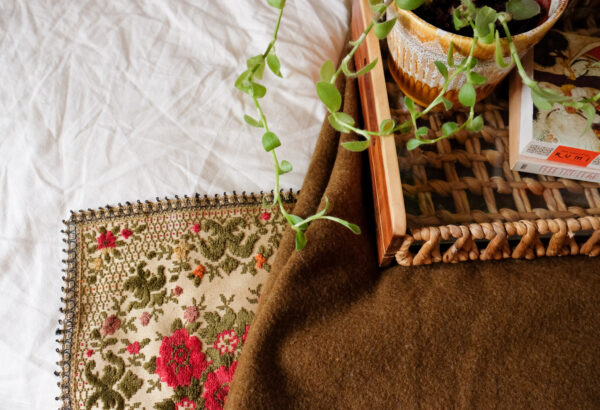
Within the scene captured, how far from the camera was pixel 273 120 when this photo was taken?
26.4 inches

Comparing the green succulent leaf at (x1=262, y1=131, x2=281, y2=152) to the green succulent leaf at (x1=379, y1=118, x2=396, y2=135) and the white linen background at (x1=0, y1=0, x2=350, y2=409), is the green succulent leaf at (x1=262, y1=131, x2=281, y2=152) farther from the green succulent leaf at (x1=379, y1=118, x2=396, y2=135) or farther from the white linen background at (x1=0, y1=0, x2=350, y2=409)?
the white linen background at (x1=0, y1=0, x2=350, y2=409)

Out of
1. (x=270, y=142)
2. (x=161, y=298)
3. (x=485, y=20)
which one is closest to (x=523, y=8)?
(x=485, y=20)

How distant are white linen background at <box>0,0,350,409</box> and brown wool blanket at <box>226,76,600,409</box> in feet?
0.64

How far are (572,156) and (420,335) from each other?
27 cm

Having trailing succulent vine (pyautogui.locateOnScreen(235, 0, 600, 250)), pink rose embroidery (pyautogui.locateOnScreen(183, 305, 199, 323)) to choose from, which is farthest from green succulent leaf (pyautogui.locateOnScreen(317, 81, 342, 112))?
pink rose embroidery (pyautogui.locateOnScreen(183, 305, 199, 323))

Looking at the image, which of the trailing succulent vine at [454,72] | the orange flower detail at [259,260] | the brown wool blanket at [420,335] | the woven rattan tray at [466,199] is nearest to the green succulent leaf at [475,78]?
the trailing succulent vine at [454,72]

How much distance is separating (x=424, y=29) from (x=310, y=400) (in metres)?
0.42

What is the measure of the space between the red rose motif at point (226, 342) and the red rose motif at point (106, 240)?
21 centimetres

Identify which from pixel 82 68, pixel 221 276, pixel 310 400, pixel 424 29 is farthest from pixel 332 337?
pixel 82 68

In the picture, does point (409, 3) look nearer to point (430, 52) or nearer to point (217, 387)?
point (430, 52)

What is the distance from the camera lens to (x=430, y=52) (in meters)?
0.46

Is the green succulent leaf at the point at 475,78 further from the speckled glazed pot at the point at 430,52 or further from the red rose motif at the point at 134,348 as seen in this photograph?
the red rose motif at the point at 134,348

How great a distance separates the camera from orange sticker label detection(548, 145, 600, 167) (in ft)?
1.55

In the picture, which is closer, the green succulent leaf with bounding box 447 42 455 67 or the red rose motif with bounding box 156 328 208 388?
the green succulent leaf with bounding box 447 42 455 67
